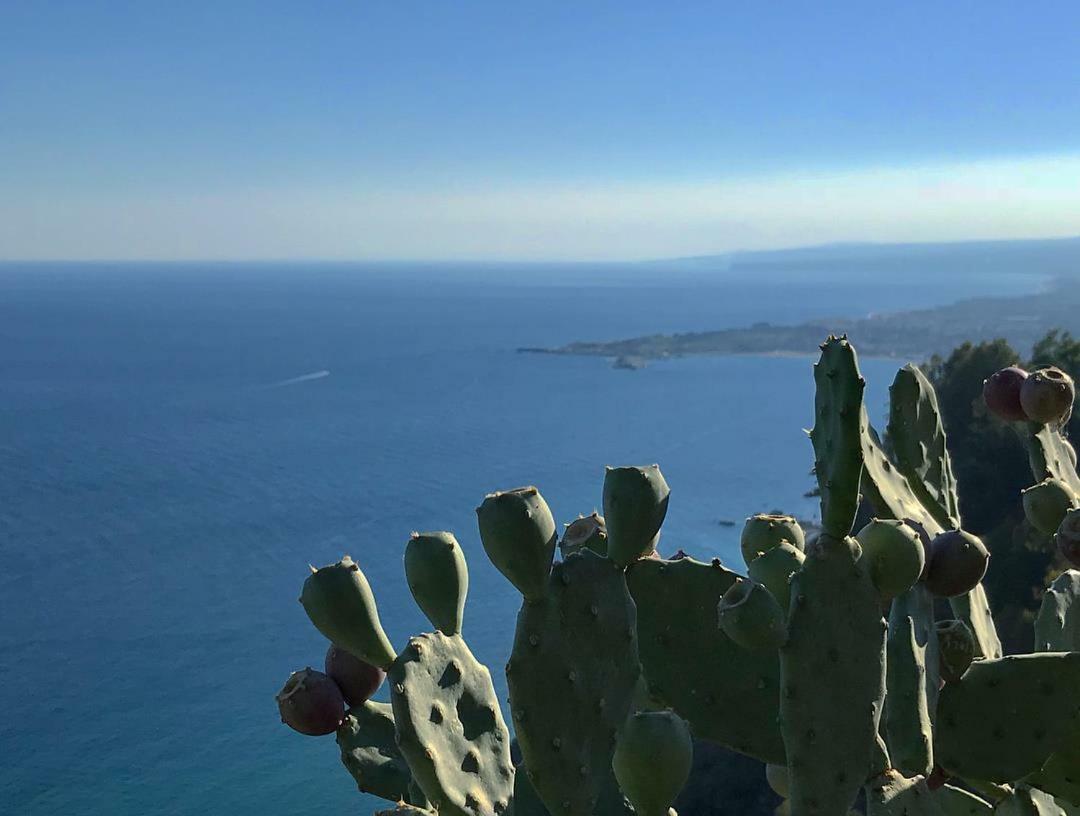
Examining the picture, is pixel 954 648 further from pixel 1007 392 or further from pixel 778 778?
pixel 1007 392

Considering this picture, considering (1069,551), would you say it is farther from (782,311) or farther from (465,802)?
(782,311)

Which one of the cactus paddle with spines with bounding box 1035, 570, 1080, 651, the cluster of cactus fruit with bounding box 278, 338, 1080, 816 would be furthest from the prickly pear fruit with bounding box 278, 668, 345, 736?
the cactus paddle with spines with bounding box 1035, 570, 1080, 651

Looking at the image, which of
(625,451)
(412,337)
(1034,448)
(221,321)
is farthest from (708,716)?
(221,321)

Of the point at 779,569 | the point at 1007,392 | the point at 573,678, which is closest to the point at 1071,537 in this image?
the point at 1007,392

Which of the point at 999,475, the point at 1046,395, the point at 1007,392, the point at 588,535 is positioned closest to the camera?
the point at 588,535

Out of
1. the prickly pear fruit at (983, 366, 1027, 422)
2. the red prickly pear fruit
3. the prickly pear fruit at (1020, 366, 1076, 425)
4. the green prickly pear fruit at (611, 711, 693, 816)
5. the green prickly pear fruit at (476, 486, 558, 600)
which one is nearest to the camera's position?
the green prickly pear fruit at (611, 711, 693, 816)

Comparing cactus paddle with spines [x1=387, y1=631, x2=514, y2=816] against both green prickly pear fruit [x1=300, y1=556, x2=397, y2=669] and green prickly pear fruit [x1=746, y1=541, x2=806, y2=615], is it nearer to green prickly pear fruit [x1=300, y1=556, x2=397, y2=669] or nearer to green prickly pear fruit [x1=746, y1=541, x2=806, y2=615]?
green prickly pear fruit [x1=300, y1=556, x2=397, y2=669]

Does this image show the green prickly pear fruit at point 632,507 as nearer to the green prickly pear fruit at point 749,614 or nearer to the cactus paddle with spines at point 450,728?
the green prickly pear fruit at point 749,614

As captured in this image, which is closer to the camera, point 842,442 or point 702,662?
point 842,442
